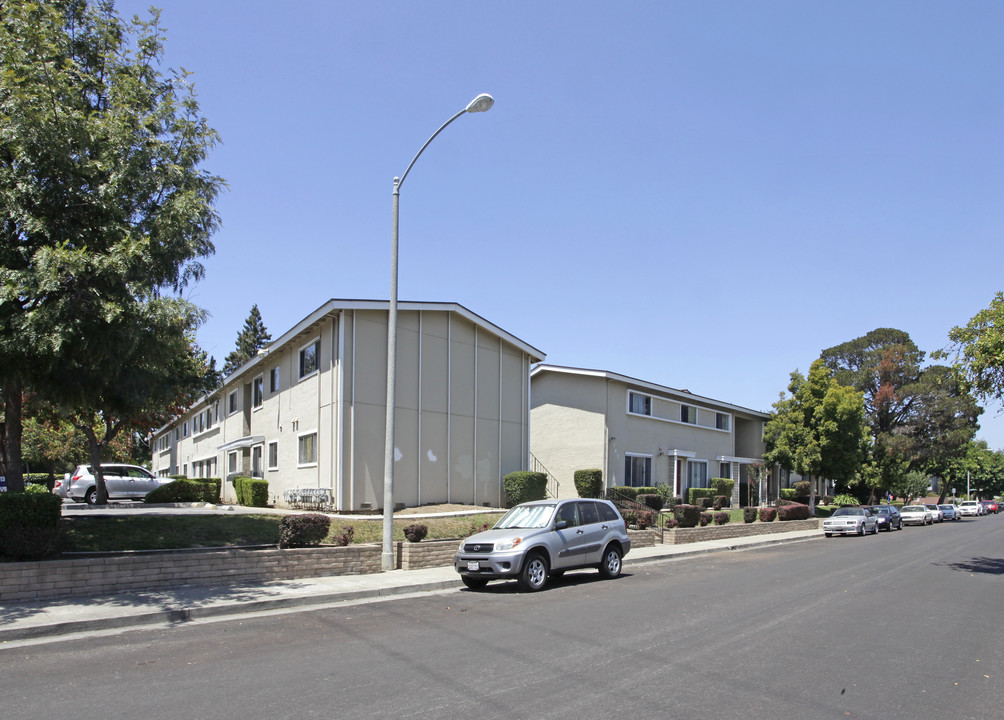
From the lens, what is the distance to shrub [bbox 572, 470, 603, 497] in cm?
3057

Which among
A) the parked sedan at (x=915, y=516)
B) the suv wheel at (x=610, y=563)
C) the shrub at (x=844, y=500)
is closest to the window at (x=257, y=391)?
the suv wheel at (x=610, y=563)

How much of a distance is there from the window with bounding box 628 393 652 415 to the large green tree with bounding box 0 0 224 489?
2513 cm

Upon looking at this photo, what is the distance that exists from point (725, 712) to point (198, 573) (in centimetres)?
964

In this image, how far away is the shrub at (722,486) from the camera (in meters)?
39.8

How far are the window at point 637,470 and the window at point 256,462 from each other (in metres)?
16.3

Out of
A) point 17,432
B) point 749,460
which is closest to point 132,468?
point 17,432

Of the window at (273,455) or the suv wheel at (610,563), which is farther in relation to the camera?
the window at (273,455)

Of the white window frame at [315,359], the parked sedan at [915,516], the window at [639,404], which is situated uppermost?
the white window frame at [315,359]

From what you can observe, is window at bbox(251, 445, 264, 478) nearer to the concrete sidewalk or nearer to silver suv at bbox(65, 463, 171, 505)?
silver suv at bbox(65, 463, 171, 505)

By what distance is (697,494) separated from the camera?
37969 mm

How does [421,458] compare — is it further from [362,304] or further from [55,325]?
[55,325]

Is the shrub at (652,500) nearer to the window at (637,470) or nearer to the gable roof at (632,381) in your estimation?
the window at (637,470)

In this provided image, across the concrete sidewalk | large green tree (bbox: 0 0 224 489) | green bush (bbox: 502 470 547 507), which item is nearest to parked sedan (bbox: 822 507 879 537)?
green bush (bbox: 502 470 547 507)

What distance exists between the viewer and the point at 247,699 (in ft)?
20.9
